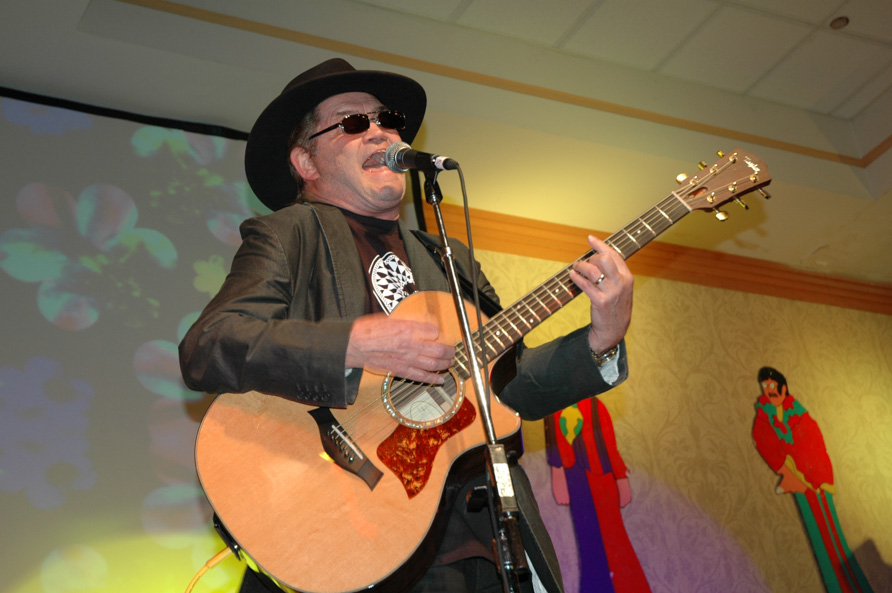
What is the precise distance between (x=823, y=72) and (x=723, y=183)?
9.48ft

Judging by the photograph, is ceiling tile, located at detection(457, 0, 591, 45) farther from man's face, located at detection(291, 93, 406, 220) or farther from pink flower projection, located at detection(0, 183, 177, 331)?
pink flower projection, located at detection(0, 183, 177, 331)

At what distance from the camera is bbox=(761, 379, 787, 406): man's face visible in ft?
16.3

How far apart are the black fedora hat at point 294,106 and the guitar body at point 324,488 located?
107cm

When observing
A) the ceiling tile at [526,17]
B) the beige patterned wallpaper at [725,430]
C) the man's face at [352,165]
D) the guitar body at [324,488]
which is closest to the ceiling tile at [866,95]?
the beige patterned wallpaper at [725,430]

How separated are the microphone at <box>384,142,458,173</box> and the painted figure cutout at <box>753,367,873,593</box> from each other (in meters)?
3.69

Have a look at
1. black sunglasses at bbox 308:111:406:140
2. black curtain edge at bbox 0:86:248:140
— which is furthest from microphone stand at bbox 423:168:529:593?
black curtain edge at bbox 0:86:248:140

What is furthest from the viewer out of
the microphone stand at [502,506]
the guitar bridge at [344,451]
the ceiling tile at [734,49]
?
the ceiling tile at [734,49]

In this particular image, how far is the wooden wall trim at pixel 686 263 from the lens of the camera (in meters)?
4.79

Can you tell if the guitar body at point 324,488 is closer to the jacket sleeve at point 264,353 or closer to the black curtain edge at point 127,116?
the jacket sleeve at point 264,353

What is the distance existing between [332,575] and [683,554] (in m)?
3.18

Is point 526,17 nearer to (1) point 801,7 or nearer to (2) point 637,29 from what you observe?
(2) point 637,29

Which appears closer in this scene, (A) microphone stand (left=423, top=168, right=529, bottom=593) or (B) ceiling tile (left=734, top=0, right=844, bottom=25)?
(A) microphone stand (left=423, top=168, right=529, bottom=593)

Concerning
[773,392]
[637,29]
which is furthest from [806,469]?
[637,29]

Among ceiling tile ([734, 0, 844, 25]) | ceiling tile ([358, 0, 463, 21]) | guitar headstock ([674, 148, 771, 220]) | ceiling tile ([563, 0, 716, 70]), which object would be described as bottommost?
guitar headstock ([674, 148, 771, 220])
